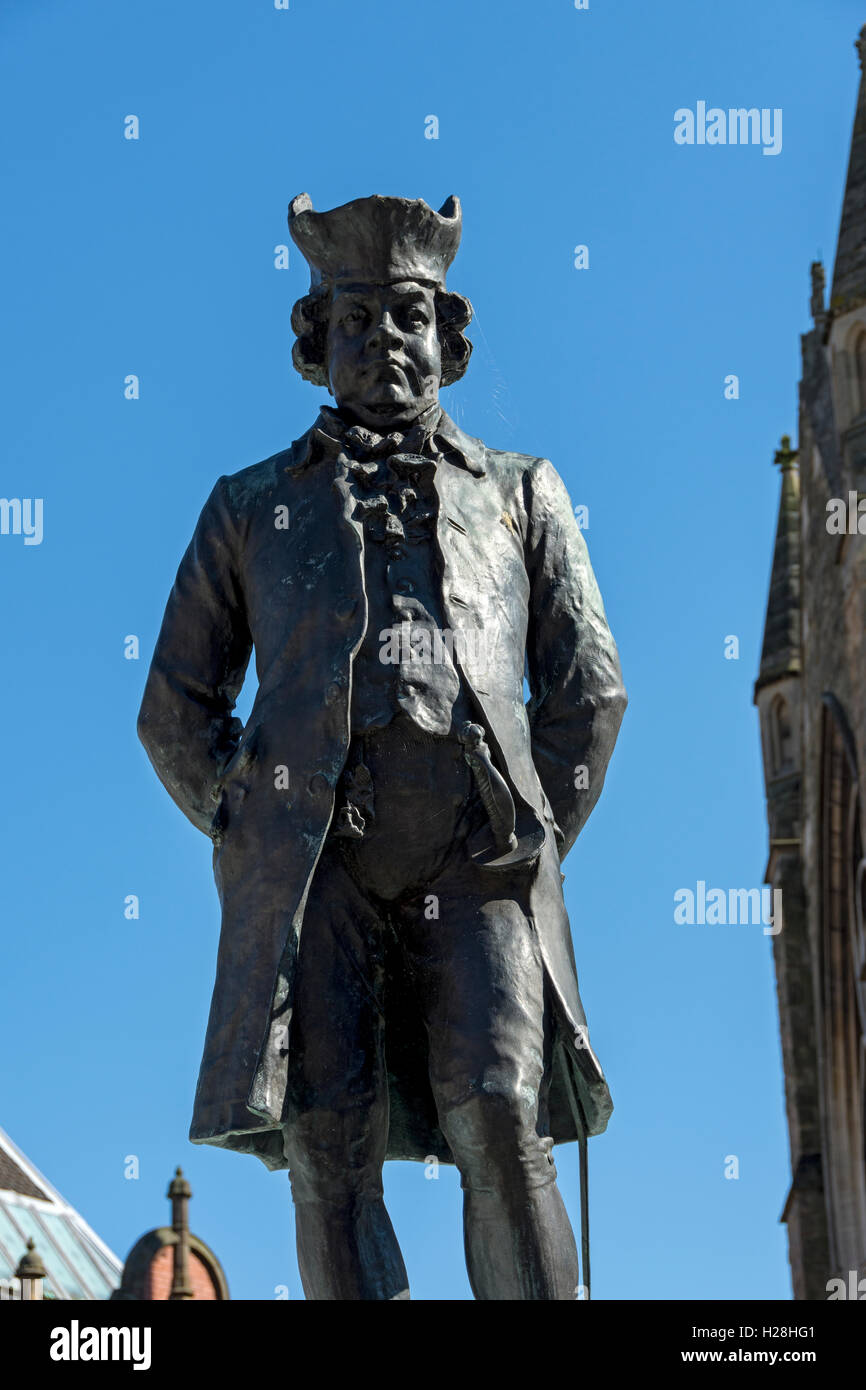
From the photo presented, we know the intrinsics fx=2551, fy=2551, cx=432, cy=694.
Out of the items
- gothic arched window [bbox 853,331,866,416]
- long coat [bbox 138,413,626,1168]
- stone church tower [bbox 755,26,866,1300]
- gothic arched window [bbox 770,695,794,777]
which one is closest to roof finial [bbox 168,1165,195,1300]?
stone church tower [bbox 755,26,866,1300]

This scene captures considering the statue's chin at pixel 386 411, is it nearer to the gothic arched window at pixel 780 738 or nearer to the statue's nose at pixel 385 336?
the statue's nose at pixel 385 336

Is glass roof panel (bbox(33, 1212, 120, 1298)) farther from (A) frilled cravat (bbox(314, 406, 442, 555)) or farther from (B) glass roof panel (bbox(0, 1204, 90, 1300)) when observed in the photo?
(A) frilled cravat (bbox(314, 406, 442, 555))

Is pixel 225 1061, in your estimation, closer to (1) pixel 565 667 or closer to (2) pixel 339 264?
(1) pixel 565 667

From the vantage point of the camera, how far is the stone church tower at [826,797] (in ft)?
148

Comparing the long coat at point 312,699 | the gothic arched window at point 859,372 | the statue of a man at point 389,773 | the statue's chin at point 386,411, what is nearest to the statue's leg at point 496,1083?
the statue of a man at point 389,773

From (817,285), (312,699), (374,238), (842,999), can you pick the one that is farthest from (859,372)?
(312,699)

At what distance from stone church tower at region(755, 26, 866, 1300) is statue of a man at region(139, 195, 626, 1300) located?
116ft

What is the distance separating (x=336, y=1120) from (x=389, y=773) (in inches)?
38.4

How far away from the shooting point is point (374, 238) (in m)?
7.66

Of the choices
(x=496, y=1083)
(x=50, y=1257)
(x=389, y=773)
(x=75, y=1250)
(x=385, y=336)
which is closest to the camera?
(x=496, y=1083)

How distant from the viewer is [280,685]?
24.0 feet

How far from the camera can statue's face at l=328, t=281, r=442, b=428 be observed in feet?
25.1

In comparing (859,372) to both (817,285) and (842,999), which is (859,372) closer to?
(817,285)

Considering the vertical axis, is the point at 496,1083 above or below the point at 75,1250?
below
